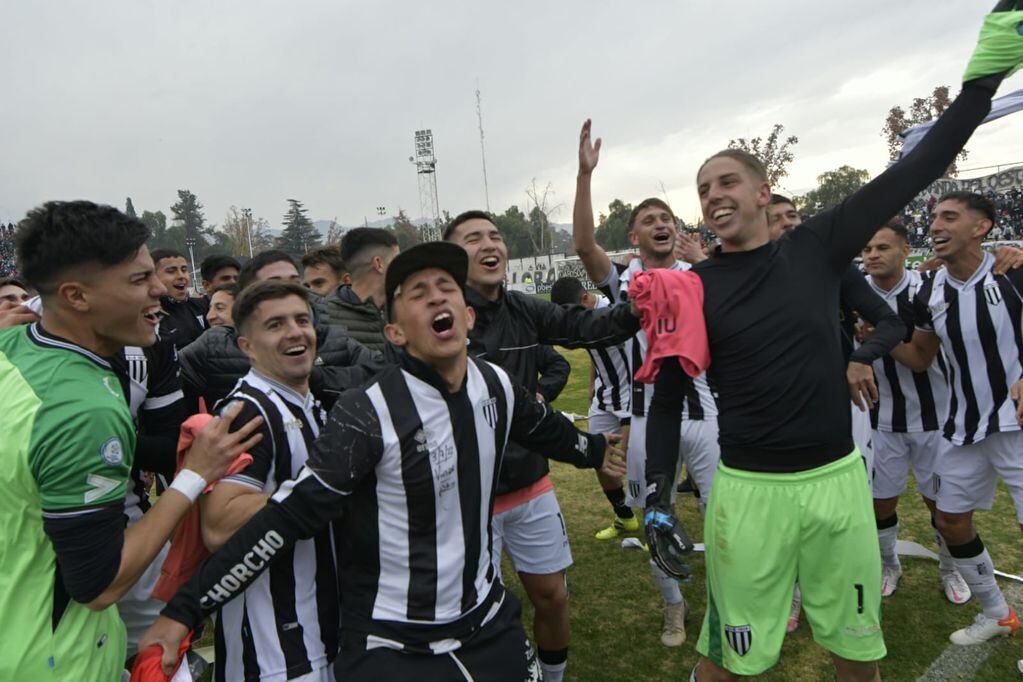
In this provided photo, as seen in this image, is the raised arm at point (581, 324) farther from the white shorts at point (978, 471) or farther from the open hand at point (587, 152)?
the white shorts at point (978, 471)

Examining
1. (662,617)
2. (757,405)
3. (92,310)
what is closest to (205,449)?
(92,310)

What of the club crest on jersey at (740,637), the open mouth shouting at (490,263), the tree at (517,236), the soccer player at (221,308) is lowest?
the club crest on jersey at (740,637)

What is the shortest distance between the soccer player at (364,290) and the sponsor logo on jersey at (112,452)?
8.55ft

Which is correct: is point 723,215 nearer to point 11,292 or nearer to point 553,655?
point 553,655

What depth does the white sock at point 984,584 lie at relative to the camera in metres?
3.61

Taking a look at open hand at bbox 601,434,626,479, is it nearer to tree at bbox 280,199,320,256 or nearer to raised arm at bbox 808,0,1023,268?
raised arm at bbox 808,0,1023,268

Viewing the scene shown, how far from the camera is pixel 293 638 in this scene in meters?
2.22

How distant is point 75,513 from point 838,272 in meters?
2.88

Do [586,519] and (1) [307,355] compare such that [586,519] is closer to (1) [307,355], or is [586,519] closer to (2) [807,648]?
(2) [807,648]

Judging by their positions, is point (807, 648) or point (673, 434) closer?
point (673, 434)

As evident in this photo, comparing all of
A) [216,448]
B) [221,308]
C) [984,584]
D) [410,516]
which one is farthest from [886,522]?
[221,308]

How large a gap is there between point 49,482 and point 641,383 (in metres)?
3.85

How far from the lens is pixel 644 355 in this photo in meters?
4.40

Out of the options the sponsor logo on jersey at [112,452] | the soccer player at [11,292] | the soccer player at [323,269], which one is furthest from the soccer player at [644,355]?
the soccer player at [11,292]
